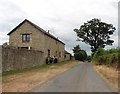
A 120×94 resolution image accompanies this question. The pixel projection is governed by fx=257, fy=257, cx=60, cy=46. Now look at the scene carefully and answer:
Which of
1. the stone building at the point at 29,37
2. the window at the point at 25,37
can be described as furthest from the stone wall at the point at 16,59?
the window at the point at 25,37

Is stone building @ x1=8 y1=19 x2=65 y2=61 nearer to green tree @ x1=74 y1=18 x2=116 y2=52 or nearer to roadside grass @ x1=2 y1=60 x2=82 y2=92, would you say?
roadside grass @ x1=2 y1=60 x2=82 y2=92

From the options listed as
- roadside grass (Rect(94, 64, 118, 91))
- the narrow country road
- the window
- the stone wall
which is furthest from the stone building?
the narrow country road

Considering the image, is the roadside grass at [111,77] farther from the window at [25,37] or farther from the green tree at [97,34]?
the green tree at [97,34]

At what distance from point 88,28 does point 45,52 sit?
4522 centimetres

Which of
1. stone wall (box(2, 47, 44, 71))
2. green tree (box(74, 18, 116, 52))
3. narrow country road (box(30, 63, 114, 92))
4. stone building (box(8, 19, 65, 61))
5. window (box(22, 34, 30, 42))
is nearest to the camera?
narrow country road (box(30, 63, 114, 92))

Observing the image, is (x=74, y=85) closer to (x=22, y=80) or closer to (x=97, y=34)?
(x=22, y=80)

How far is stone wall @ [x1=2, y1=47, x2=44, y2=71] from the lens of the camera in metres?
23.8

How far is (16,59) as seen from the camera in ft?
88.9

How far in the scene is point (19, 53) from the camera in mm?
27984

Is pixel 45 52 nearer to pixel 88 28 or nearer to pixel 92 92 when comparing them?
pixel 92 92

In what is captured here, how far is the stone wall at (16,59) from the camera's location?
23766mm

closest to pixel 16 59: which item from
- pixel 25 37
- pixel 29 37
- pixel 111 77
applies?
pixel 111 77

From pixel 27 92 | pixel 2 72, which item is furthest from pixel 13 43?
pixel 27 92

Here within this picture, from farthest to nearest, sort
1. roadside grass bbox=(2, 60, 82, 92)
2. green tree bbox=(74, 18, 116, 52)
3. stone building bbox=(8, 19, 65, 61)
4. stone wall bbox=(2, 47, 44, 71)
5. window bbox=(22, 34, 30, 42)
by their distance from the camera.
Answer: green tree bbox=(74, 18, 116, 52) → window bbox=(22, 34, 30, 42) → stone building bbox=(8, 19, 65, 61) → stone wall bbox=(2, 47, 44, 71) → roadside grass bbox=(2, 60, 82, 92)
